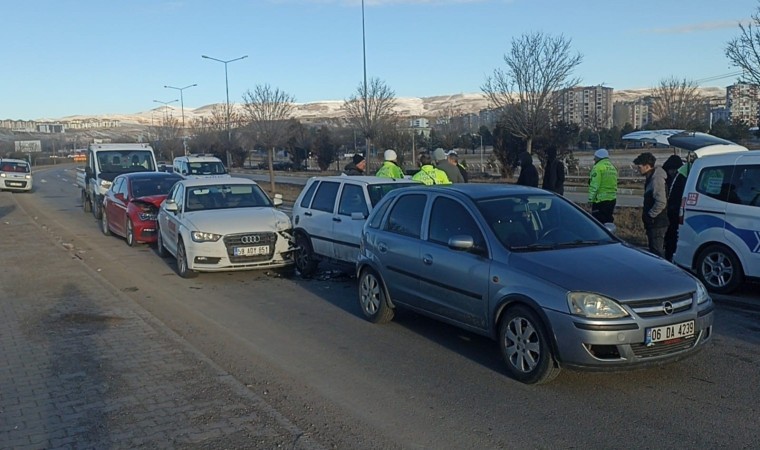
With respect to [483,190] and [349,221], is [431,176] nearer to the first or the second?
[349,221]

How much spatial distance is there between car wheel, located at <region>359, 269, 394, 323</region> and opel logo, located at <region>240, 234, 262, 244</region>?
122 inches

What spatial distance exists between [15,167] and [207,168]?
16761 mm

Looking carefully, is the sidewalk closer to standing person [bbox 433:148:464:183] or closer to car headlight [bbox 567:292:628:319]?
car headlight [bbox 567:292:628:319]

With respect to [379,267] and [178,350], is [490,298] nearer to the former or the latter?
[379,267]

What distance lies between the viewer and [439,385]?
6090 mm

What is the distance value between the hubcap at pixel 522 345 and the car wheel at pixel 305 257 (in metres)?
5.57

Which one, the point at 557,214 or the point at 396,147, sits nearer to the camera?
the point at 557,214

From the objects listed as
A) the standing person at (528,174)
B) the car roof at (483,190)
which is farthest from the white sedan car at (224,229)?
the standing person at (528,174)

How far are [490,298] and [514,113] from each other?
23586 mm

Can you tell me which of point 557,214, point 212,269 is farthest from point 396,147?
point 557,214

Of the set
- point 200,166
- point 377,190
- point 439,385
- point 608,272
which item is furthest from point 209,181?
point 200,166

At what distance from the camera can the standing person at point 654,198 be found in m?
10.7

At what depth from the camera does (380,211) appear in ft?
27.5

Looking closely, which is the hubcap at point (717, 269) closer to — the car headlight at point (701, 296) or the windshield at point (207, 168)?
the car headlight at point (701, 296)
